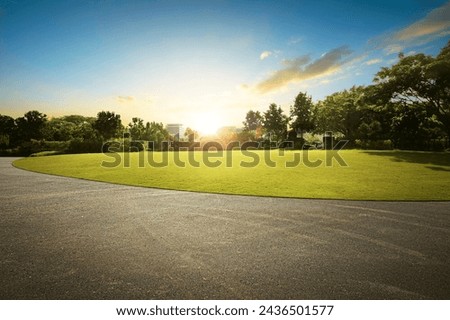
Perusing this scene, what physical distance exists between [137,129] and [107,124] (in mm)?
8852

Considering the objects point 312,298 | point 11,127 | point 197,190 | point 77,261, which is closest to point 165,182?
point 197,190

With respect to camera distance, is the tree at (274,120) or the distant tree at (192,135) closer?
the distant tree at (192,135)

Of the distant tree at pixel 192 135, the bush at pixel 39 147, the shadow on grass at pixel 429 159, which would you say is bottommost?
the shadow on grass at pixel 429 159

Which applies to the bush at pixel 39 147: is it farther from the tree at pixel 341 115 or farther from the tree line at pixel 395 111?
the tree at pixel 341 115

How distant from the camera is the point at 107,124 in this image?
6512 cm

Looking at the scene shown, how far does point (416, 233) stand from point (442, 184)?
29.4 feet

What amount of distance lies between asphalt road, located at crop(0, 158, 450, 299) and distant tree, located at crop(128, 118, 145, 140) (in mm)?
66400

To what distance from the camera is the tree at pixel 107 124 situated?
64688 millimetres

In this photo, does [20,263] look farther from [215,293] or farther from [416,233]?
[416,233]

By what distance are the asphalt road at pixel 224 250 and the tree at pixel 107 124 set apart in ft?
203

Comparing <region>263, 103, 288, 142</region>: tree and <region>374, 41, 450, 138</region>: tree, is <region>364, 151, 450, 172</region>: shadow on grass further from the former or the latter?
<region>263, 103, 288, 142</region>: tree

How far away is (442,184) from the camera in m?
12.3

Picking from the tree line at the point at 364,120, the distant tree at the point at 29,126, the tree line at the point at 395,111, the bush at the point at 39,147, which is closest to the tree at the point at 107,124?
the tree line at the point at 364,120

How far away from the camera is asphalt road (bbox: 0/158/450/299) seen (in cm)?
367
